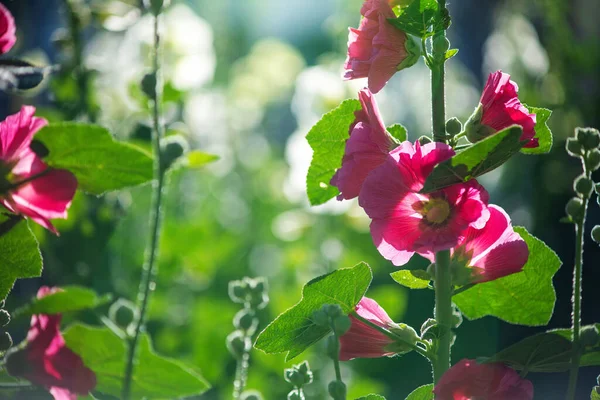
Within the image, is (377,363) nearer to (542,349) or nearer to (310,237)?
(310,237)

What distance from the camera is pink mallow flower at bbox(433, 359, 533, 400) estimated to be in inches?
10.7

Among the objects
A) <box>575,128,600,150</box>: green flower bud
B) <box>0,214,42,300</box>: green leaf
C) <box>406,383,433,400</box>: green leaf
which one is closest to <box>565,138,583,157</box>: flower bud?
<box>575,128,600,150</box>: green flower bud

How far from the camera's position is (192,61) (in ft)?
2.49

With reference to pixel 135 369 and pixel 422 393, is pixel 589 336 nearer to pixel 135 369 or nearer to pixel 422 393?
pixel 422 393

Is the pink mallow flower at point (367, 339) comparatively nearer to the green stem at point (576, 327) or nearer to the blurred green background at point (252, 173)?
the green stem at point (576, 327)

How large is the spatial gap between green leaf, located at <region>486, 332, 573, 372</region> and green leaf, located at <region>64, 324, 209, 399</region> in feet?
0.46

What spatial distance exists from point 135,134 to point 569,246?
827 millimetres

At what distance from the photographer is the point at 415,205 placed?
0.30m

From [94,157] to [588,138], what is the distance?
21cm

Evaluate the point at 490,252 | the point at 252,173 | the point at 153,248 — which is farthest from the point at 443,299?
the point at 252,173

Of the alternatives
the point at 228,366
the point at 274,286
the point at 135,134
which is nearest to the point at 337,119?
the point at 135,134

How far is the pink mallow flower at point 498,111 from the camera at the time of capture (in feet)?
0.97

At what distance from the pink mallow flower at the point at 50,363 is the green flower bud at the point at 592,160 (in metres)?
0.23

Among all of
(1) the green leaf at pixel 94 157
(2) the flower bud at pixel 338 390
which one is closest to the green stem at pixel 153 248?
(1) the green leaf at pixel 94 157
